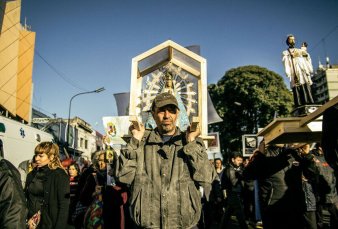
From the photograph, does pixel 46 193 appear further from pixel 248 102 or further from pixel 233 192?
pixel 248 102

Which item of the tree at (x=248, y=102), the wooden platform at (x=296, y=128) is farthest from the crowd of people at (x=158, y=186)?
the tree at (x=248, y=102)

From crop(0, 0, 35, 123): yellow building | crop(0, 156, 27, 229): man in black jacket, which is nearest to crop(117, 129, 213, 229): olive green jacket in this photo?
crop(0, 156, 27, 229): man in black jacket

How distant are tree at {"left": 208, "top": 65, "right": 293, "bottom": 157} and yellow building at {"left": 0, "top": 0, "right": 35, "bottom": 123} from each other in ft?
59.3

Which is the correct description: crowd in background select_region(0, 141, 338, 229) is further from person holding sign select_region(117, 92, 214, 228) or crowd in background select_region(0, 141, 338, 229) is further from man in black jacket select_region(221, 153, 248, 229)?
man in black jacket select_region(221, 153, 248, 229)

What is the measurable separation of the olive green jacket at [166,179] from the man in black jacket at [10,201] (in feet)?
2.56

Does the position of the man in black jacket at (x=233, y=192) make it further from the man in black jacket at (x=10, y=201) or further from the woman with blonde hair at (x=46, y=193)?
the man in black jacket at (x=10, y=201)

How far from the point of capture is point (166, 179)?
7.44 feet

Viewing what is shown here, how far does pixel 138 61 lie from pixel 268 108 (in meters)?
24.1

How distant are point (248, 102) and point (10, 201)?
27.3 m

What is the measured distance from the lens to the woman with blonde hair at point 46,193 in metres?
3.36

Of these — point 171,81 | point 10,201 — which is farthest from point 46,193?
point 171,81

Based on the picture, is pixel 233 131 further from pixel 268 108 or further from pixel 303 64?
pixel 303 64

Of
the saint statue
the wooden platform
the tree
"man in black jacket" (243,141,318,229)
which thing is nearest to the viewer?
the wooden platform

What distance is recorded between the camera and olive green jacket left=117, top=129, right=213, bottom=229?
215 cm
